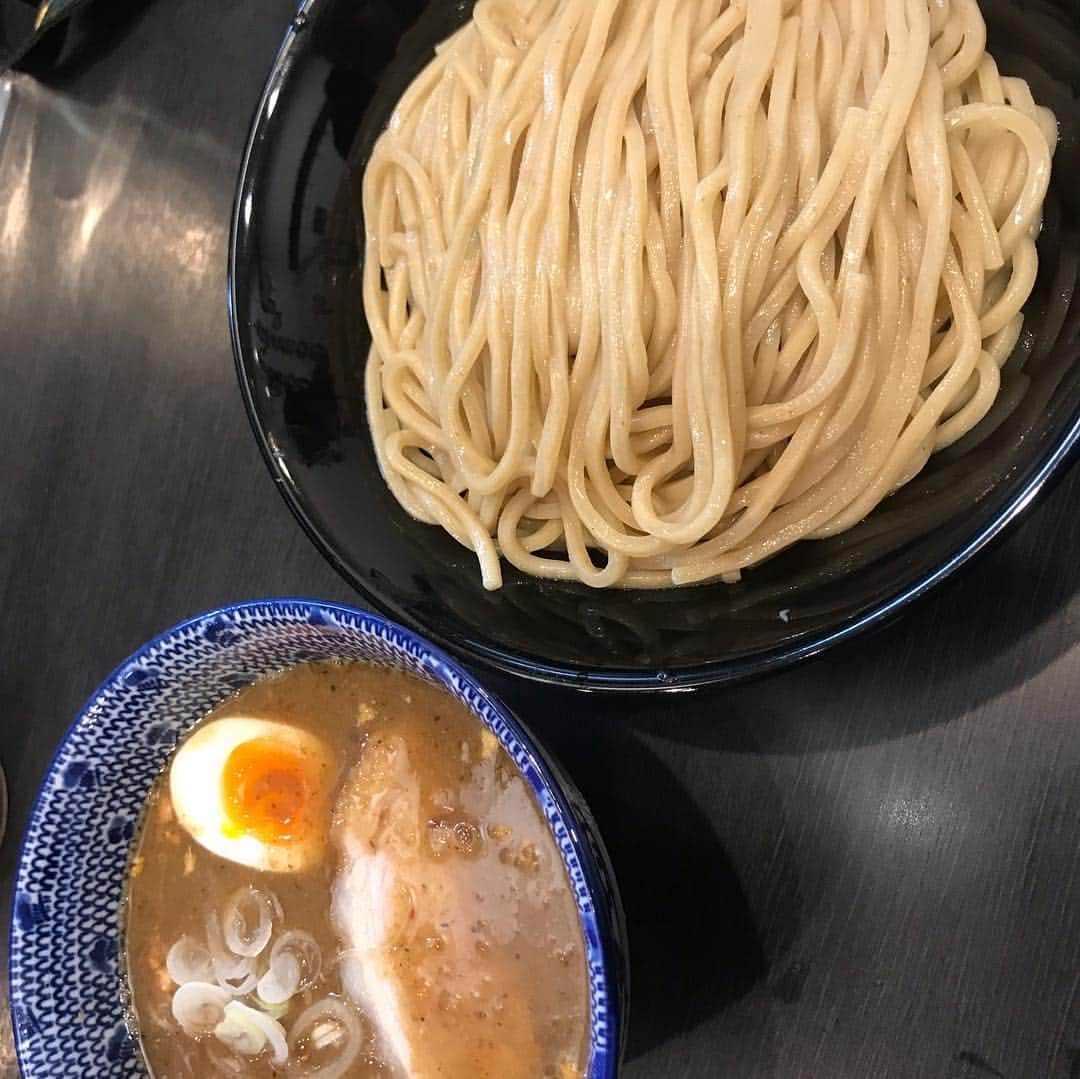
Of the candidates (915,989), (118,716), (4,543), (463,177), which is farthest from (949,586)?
(4,543)

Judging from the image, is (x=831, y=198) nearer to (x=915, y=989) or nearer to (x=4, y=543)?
(x=915, y=989)

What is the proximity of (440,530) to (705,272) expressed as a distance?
0.51 meters

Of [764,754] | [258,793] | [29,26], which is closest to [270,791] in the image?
[258,793]

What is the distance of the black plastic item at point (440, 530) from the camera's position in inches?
41.7

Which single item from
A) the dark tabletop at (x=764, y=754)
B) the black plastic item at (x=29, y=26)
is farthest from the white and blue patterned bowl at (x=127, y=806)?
the black plastic item at (x=29, y=26)

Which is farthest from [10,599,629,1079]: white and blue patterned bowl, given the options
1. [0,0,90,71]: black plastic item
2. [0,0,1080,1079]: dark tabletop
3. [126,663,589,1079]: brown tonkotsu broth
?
[0,0,90,71]: black plastic item

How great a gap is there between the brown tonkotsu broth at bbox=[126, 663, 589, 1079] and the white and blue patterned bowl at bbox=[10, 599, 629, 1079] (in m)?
0.04

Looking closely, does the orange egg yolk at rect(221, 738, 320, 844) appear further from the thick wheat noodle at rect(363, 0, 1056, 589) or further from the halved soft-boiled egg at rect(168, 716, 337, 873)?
the thick wheat noodle at rect(363, 0, 1056, 589)

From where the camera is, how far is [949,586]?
0.99 m

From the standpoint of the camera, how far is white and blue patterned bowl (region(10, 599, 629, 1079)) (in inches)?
43.2

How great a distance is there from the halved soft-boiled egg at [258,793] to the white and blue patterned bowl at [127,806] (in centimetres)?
6

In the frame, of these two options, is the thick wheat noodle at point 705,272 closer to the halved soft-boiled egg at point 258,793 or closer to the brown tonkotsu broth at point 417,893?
the brown tonkotsu broth at point 417,893

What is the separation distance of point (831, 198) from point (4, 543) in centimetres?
154

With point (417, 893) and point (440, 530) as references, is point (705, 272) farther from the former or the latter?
point (417, 893)
